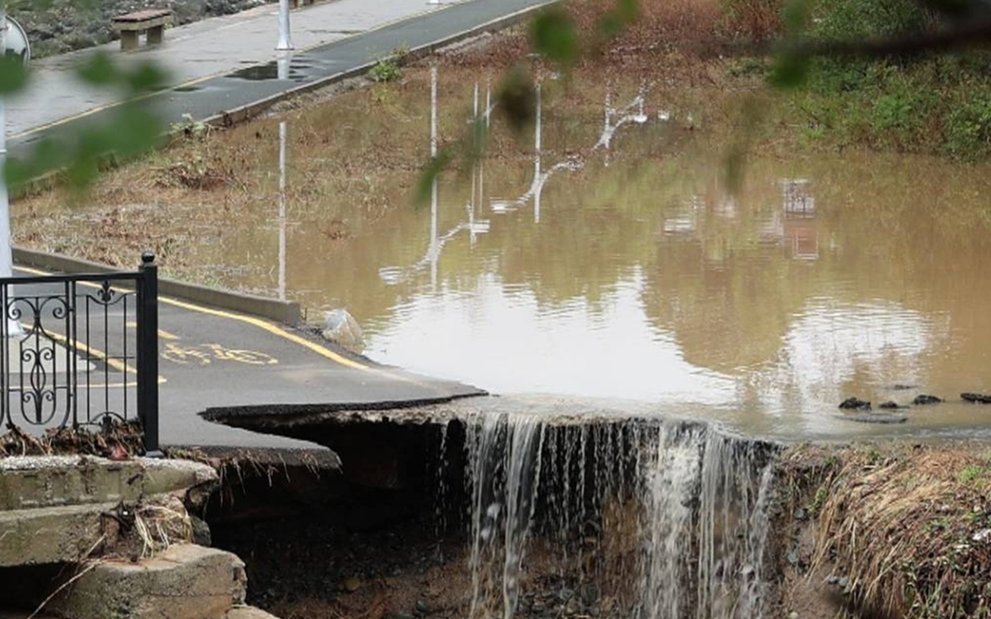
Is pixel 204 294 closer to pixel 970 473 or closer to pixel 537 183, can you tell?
pixel 970 473

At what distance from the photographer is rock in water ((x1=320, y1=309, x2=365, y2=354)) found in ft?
48.8

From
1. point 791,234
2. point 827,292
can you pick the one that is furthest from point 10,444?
point 791,234

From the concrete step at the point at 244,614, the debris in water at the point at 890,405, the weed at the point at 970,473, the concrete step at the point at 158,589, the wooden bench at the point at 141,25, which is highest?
the wooden bench at the point at 141,25

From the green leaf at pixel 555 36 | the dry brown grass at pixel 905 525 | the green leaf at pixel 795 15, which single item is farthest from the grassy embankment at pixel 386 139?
the green leaf at pixel 555 36

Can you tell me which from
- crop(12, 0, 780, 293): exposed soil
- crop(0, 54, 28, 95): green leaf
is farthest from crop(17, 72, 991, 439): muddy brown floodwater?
crop(0, 54, 28, 95): green leaf

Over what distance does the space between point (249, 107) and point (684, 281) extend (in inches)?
499

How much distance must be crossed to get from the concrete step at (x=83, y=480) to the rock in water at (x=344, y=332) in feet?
14.9

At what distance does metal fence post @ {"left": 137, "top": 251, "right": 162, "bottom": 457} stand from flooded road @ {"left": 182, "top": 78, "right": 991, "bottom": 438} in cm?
355

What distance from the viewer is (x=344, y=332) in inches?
592

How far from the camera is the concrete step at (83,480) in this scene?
9.78 m

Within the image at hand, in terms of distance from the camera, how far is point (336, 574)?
13219mm

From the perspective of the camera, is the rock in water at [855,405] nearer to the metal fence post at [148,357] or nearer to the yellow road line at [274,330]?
the yellow road line at [274,330]

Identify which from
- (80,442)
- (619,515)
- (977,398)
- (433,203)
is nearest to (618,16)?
(80,442)

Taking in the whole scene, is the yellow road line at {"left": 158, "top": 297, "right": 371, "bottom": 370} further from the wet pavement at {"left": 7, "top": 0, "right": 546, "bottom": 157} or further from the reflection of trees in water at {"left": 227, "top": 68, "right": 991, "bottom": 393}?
the wet pavement at {"left": 7, "top": 0, "right": 546, "bottom": 157}
